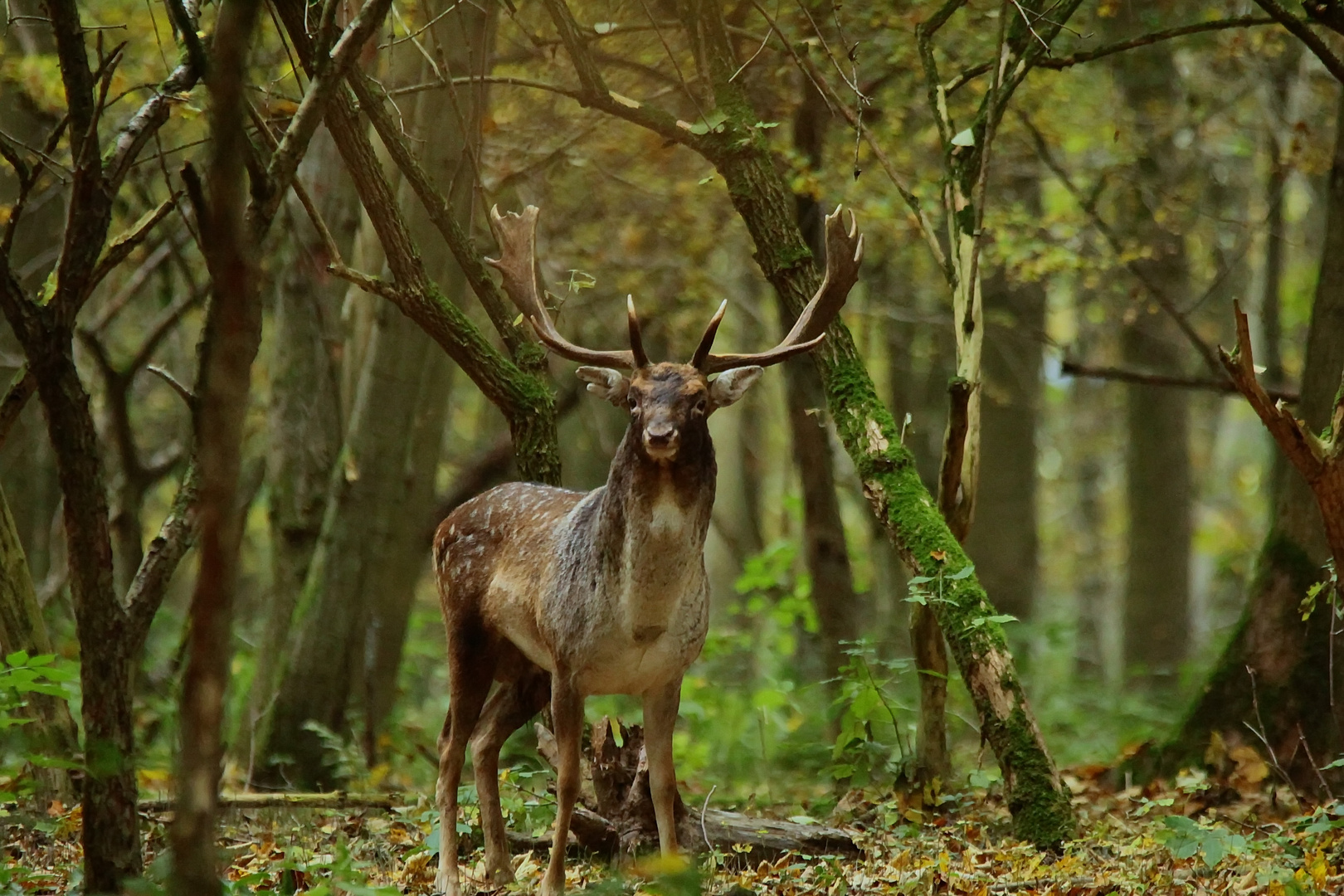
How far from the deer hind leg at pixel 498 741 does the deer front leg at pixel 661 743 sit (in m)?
0.87

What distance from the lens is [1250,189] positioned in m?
21.2

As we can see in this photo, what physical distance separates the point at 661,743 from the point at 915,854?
4.55 feet

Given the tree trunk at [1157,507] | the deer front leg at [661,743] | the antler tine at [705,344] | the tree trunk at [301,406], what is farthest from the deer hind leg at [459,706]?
the tree trunk at [1157,507]

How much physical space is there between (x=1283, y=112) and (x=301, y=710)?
431 inches

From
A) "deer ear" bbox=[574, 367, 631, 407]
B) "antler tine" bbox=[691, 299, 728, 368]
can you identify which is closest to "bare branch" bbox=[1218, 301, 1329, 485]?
"antler tine" bbox=[691, 299, 728, 368]

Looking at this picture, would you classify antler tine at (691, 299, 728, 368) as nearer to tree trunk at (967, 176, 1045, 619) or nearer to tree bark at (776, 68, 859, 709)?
tree bark at (776, 68, 859, 709)

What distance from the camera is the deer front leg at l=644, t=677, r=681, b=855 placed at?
6.67 m

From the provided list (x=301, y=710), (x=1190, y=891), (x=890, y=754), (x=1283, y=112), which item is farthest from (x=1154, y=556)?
(x=1190, y=891)

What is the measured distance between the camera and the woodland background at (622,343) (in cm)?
589

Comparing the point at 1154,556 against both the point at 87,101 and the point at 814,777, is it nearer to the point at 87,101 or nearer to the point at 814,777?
the point at 814,777

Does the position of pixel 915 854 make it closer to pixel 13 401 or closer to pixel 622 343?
pixel 13 401

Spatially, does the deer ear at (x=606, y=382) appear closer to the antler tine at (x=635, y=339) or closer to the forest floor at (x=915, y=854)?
the antler tine at (x=635, y=339)

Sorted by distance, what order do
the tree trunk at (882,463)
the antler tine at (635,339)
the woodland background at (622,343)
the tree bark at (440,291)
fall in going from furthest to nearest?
the tree bark at (440,291) < the tree trunk at (882,463) < the antler tine at (635,339) < the woodland background at (622,343)

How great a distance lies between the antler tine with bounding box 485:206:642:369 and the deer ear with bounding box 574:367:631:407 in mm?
291
